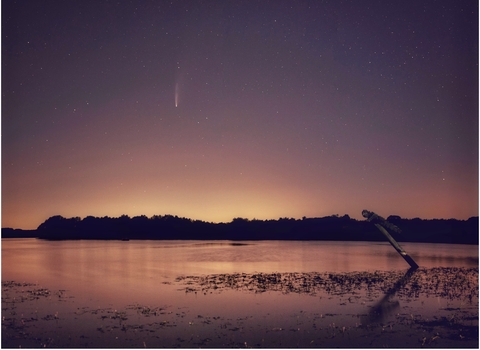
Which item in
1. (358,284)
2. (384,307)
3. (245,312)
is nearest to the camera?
(245,312)

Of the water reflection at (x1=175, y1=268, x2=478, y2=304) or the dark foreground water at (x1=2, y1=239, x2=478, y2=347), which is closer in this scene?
the dark foreground water at (x1=2, y1=239, x2=478, y2=347)

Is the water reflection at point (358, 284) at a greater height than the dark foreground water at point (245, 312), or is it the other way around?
the dark foreground water at point (245, 312)

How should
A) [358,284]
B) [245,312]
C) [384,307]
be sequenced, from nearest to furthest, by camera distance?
[245,312]
[384,307]
[358,284]

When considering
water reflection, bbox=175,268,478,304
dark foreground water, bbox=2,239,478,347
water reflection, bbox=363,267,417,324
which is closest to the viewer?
dark foreground water, bbox=2,239,478,347

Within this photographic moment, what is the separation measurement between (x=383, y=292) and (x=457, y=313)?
6.26 m

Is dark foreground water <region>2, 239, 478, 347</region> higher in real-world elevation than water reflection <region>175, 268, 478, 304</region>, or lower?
higher

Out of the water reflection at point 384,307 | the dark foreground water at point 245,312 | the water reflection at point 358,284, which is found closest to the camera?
the dark foreground water at point 245,312

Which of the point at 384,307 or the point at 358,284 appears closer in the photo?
the point at 384,307

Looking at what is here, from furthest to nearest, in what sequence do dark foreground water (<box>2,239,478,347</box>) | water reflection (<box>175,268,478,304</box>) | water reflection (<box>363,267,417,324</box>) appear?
1. water reflection (<box>175,268,478,304</box>)
2. water reflection (<box>363,267,417,324</box>)
3. dark foreground water (<box>2,239,478,347</box>)

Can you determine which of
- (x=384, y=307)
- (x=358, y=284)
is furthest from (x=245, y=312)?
(x=358, y=284)

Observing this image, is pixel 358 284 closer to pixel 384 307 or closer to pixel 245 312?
pixel 384 307

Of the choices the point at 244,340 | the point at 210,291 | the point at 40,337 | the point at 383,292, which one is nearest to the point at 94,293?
the point at 210,291

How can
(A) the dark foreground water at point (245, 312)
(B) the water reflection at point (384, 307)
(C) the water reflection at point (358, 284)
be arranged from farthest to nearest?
1. (C) the water reflection at point (358, 284)
2. (B) the water reflection at point (384, 307)
3. (A) the dark foreground water at point (245, 312)

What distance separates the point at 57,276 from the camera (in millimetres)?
35281
